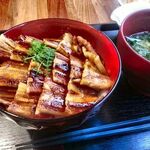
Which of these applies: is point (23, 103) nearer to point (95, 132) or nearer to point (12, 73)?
point (12, 73)

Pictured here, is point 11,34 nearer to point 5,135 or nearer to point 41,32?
point 41,32

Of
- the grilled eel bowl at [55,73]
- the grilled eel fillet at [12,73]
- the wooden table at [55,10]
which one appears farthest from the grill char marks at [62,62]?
the wooden table at [55,10]

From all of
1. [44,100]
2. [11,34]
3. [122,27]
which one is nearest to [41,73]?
[44,100]

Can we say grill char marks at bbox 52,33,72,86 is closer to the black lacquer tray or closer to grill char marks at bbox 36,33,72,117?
grill char marks at bbox 36,33,72,117

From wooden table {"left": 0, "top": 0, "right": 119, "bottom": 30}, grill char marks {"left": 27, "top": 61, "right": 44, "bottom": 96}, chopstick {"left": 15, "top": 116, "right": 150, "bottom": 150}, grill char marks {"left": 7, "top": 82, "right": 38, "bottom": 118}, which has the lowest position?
chopstick {"left": 15, "top": 116, "right": 150, "bottom": 150}

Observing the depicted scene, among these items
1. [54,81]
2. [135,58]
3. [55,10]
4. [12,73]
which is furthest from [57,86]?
[55,10]

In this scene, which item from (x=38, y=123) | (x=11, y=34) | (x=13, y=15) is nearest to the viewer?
(x=38, y=123)

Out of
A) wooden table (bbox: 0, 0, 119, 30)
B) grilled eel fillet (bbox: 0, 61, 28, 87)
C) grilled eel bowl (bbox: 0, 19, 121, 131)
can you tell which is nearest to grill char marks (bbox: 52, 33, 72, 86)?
grilled eel bowl (bbox: 0, 19, 121, 131)
